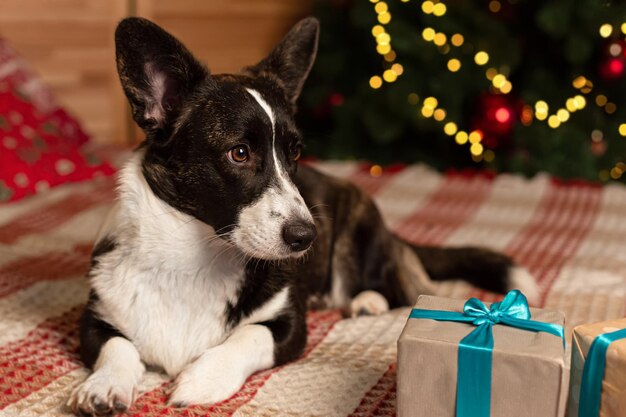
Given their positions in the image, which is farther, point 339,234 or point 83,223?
point 83,223

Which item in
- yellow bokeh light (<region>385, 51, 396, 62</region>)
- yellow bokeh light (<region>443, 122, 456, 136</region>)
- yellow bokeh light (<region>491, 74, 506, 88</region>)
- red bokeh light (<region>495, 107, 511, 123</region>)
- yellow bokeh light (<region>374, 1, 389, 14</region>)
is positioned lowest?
yellow bokeh light (<region>443, 122, 456, 136</region>)

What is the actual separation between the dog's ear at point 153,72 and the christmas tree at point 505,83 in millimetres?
2057

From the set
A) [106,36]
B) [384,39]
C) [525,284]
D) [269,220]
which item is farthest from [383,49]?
[269,220]

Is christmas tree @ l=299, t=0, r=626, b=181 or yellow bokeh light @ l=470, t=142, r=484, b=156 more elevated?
christmas tree @ l=299, t=0, r=626, b=181

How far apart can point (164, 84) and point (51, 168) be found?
1.74m

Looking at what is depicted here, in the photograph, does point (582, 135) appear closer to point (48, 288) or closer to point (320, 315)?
point (320, 315)

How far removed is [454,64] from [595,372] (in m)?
2.66

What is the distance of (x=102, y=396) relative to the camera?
1.61m

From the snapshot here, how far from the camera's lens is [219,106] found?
6.01 feet

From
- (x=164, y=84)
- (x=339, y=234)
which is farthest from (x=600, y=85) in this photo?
(x=164, y=84)

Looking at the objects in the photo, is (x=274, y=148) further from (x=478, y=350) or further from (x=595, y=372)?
(x=595, y=372)

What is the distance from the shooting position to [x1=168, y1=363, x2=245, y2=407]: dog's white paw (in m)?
1.68

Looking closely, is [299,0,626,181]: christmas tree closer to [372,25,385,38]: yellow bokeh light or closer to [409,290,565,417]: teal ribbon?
[372,25,385,38]: yellow bokeh light

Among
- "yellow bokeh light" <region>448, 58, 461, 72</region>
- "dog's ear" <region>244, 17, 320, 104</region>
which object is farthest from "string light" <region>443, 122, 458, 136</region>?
"dog's ear" <region>244, 17, 320, 104</region>
